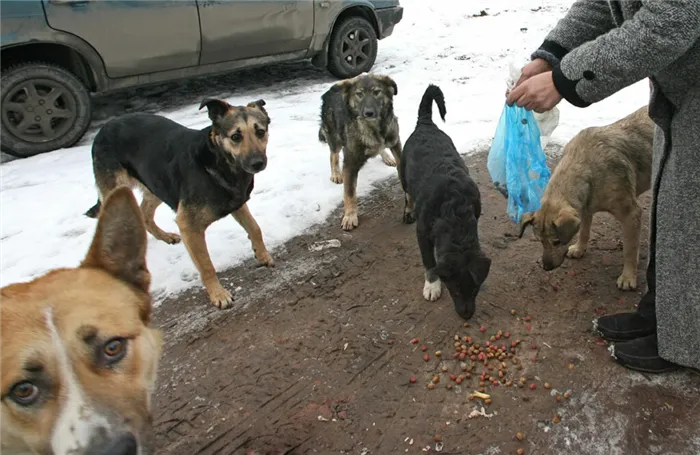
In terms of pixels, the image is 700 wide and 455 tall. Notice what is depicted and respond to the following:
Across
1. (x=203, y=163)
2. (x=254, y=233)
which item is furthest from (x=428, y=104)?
(x=203, y=163)

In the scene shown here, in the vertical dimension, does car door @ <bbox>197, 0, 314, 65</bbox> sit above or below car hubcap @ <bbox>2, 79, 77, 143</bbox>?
above

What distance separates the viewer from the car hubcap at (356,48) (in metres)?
8.61

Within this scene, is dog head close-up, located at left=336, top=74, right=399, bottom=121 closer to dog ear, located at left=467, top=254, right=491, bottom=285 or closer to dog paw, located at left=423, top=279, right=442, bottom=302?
dog paw, located at left=423, top=279, right=442, bottom=302

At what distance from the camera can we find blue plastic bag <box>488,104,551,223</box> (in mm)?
4445

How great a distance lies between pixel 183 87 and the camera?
8781 millimetres

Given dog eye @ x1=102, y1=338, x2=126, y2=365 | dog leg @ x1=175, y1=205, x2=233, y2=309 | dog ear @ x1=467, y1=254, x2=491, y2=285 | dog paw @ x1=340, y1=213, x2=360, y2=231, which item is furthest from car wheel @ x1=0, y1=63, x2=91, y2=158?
dog ear @ x1=467, y1=254, x2=491, y2=285

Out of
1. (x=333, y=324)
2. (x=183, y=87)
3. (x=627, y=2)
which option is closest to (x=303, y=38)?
(x=183, y=87)

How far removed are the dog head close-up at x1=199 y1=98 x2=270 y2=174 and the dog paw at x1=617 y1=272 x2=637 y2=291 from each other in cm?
287

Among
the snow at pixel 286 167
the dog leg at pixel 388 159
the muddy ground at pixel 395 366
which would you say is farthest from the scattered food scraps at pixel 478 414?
the dog leg at pixel 388 159

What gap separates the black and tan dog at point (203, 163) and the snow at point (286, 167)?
51 centimetres

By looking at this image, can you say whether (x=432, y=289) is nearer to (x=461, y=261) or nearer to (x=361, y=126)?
(x=461, y=261)

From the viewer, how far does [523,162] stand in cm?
448

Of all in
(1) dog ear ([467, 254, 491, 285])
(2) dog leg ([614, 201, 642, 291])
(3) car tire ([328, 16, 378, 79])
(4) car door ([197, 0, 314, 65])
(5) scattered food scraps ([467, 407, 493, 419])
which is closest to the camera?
(5) scattered food scraps ([467, 407, 493, 419])

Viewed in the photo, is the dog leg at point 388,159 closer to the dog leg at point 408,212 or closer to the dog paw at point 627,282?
the dog leg at point 408,212
